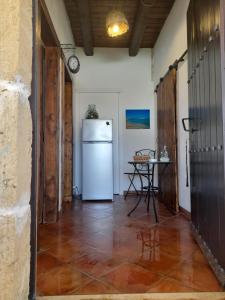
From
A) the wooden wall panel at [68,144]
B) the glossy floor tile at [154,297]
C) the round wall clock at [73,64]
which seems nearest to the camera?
the glossy floor tile at [154,297]

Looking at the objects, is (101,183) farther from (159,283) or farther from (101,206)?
(159,283)

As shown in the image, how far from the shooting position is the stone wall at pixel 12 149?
0.72 m

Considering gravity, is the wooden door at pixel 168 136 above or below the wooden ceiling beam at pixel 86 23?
below

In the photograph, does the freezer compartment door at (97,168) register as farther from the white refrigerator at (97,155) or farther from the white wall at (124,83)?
the white wall at (124,83)

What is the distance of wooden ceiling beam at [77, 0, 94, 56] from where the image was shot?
3416 mm

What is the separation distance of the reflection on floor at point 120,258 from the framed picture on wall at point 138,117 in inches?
98.0

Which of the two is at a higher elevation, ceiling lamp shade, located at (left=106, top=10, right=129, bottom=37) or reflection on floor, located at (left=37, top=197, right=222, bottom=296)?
ceiling lamp shade, located at (left=106, top=10, right=129, bottom=37)

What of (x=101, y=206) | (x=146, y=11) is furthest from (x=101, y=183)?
(x=146, y=11)

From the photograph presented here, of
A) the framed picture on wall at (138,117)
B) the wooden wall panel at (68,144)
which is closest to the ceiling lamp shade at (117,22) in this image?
the wooden wall panel at (68,144)

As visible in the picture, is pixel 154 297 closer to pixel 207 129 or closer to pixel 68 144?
pixel 207 129

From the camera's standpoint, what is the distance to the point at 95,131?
175 inches

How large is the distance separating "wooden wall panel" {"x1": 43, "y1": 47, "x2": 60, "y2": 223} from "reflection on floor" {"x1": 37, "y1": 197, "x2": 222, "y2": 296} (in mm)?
326

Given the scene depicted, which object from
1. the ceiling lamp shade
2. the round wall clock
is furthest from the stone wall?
the round wall clock

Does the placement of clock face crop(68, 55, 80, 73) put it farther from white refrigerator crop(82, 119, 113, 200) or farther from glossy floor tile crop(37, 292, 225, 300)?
glossy floor tile crop(37, 292, 225, 300)
